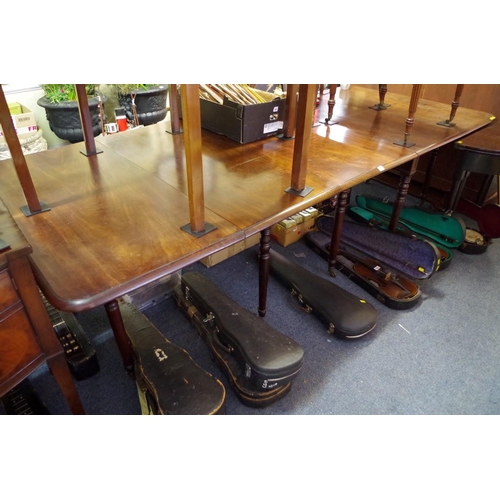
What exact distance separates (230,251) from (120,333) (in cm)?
100

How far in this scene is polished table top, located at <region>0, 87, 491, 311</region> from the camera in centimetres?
105

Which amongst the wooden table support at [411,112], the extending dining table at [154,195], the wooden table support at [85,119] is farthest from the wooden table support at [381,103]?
the wooden table support at [85,119]

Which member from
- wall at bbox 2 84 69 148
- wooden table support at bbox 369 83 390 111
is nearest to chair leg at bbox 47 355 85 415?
wooden table support at bbox 369 83 390 111

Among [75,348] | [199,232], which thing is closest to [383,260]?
[199,232]

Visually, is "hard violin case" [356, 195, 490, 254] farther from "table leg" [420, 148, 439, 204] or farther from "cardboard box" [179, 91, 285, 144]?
"cardboard box" [179, 91, 285, 144]

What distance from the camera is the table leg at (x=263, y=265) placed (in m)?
1.55

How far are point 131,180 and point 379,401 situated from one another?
54.4 inches

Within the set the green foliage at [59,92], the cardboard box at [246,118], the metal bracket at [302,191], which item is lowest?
the metal bracket at [302,191]

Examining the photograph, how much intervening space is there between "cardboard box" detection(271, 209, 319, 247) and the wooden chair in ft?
5.21

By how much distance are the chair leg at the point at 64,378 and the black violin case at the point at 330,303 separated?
1125 millimetres

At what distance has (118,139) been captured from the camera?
1.93 m

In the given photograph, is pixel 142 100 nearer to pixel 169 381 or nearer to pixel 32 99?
pixel 32 99

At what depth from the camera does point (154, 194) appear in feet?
4.65

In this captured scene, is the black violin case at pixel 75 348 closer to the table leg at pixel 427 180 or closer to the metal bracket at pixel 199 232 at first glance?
the metal bracket at pixel 199 232
